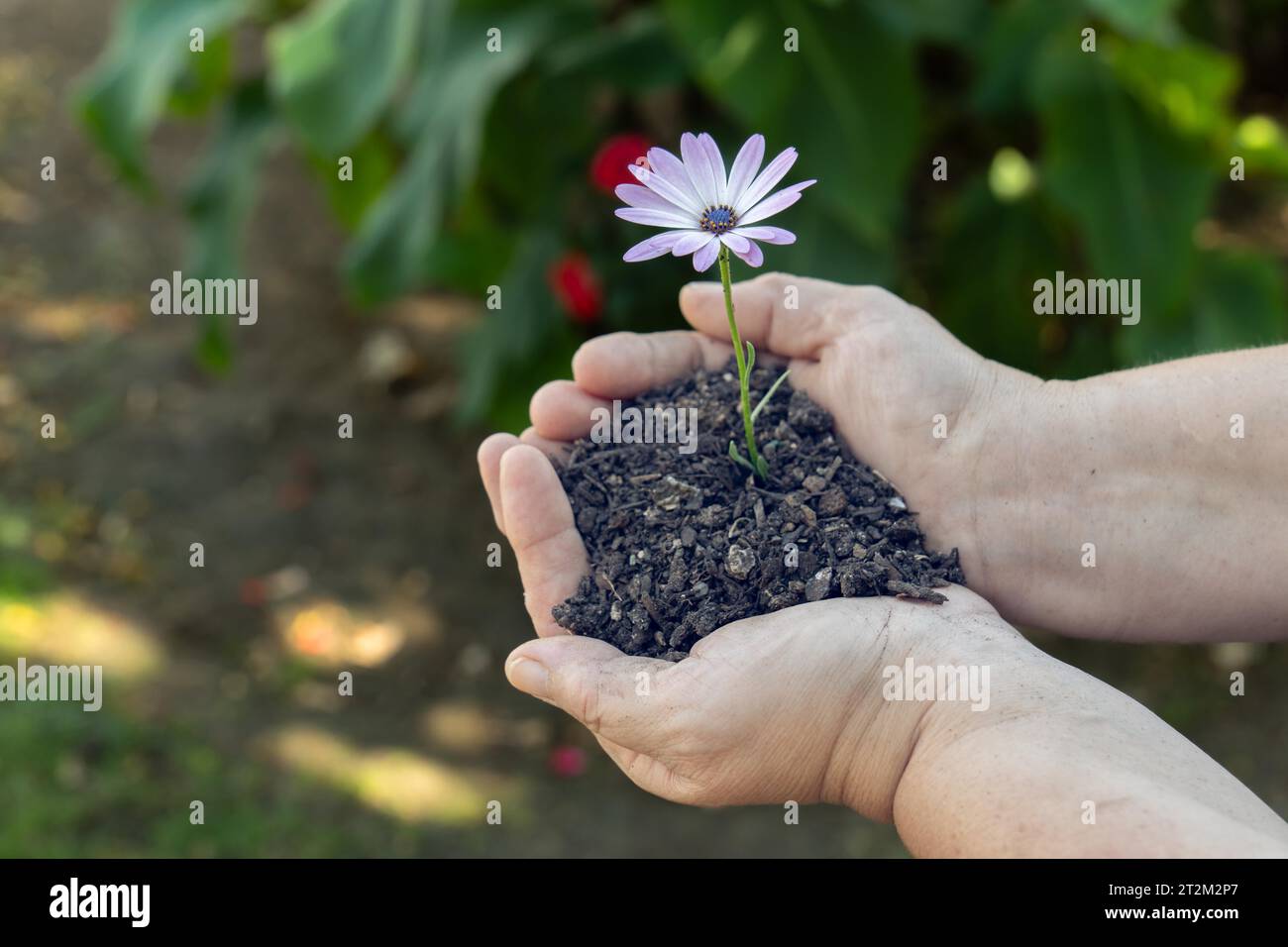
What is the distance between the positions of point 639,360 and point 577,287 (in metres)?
1.21

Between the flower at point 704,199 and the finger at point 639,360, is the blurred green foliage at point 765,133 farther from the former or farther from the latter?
the flower at point 704,199

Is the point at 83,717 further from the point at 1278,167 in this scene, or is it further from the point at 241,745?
the point at 1278,167

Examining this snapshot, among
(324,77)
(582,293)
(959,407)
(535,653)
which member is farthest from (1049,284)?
(535,653)

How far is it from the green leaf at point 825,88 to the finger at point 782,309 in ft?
2.82

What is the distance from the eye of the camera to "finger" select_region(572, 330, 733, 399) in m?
1.60

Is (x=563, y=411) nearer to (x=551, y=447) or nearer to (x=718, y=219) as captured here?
(x=551, y=447)

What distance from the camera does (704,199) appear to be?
1.29 metres

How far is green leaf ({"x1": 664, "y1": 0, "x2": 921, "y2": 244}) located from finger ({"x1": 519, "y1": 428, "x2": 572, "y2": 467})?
3.47 feet

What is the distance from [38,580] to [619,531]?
2151mm

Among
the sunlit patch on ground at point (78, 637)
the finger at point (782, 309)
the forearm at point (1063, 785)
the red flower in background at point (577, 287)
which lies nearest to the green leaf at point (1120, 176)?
the red flower in background at point (577, 287)

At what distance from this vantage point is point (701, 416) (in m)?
1.58

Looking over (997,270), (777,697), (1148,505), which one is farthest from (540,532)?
(997,270)

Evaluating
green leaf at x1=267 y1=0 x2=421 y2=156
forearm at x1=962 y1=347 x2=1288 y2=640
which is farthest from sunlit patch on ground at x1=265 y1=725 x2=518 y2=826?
forearm at x1=962 y1=347 x2=1288 y2=640

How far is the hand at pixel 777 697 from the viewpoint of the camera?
1278mm
